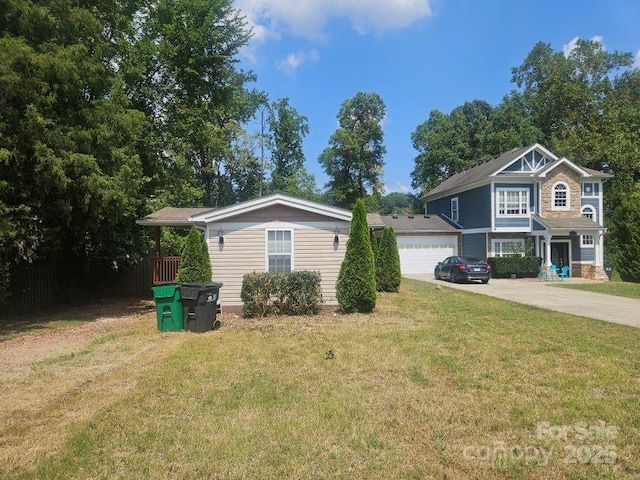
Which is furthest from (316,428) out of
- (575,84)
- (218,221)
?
Result: (575,84)

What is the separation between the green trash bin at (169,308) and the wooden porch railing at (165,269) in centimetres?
707

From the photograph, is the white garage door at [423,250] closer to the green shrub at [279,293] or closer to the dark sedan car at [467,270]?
the dark sedan car at [467,270]

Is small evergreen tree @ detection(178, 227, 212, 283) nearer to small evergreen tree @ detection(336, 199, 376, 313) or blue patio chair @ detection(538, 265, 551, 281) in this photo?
small evergreen tree @ detection(336, 199, 376, 313)

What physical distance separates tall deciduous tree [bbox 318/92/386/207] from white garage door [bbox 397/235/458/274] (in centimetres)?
1616

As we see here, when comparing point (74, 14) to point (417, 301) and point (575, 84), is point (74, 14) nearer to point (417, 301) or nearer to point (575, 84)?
point (417, 301)

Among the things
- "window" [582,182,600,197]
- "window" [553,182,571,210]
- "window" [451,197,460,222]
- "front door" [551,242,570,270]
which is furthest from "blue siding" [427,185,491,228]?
"window" [582,182,600,197]

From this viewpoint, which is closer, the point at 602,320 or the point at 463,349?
the point at 463,349

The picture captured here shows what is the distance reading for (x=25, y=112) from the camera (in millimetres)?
10000

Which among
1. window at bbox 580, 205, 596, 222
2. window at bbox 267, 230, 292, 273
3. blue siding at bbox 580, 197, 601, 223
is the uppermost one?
blue siding at bbox 580, 197, 601, 223

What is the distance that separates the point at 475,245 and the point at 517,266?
3535mm

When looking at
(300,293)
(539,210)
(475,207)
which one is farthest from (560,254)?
(300,293)

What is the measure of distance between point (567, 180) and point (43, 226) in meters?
26.4

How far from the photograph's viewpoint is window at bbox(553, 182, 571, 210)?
2472 cm

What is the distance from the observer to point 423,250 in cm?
2767
